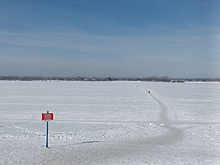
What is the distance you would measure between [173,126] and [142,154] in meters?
6.92

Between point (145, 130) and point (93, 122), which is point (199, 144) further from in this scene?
point (93, 122)

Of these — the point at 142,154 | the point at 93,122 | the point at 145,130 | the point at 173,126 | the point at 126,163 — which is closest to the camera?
the point at 126,163

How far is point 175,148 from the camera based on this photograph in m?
11.3

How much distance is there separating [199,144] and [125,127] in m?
4.86

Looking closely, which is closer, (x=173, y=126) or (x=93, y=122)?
(x=173, y=126)

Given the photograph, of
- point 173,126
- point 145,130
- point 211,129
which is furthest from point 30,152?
point 211,129

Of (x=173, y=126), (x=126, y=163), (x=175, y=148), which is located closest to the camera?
(x=126, y=163)

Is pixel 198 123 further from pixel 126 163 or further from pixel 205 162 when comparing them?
pixel 126 163

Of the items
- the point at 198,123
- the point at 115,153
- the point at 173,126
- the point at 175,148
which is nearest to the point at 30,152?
the point at 115,153

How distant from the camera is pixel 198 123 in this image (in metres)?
18.1

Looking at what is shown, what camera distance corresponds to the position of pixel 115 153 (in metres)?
10.4

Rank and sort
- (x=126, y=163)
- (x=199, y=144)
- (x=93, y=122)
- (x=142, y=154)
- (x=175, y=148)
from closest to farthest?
(x=126, y=163) → (x=142, y=154) → (x=175, y=148) → (x=199, y=144) → (x=93, y=122)

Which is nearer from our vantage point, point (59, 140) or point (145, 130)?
point (59, 140)

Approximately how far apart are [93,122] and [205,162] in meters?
9.57
